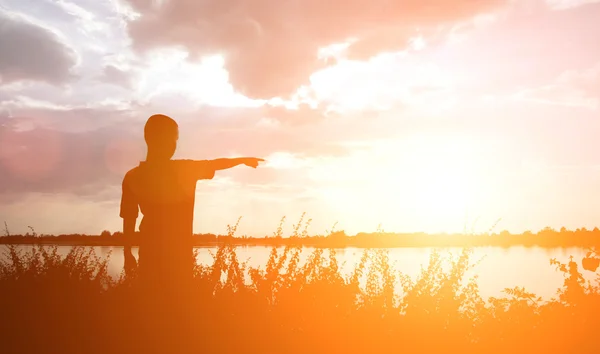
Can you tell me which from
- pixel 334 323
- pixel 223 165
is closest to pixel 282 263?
A: pixel 334 323

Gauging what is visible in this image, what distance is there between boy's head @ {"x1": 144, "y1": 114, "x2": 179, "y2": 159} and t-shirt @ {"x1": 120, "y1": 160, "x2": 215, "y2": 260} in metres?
0.11

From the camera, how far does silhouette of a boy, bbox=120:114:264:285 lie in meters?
4.92

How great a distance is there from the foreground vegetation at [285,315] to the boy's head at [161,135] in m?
1.57

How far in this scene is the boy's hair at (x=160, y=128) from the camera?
4.79 metres

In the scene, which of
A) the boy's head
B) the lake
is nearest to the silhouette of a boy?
the boy's head

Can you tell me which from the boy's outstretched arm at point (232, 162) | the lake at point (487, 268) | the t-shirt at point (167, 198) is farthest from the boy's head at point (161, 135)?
the lake at point (487, 268)

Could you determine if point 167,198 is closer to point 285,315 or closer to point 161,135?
point 161,135

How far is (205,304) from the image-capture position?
605 centimetres

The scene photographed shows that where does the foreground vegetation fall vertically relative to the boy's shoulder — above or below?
below

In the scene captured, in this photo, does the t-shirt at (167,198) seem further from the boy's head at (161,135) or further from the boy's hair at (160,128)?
the boy's hair at (160,128)

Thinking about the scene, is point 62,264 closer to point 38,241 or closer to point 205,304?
point 38,241

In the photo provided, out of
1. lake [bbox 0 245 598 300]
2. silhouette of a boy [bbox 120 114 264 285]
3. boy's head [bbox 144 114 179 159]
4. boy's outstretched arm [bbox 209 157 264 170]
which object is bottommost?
lake [bbox 0 245 598 300]

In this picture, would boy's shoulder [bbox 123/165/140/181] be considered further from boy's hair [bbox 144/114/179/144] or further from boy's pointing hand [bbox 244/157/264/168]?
boy's pointing hand [bbox 244/157/264/168]

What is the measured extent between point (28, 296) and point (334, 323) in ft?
14.1
